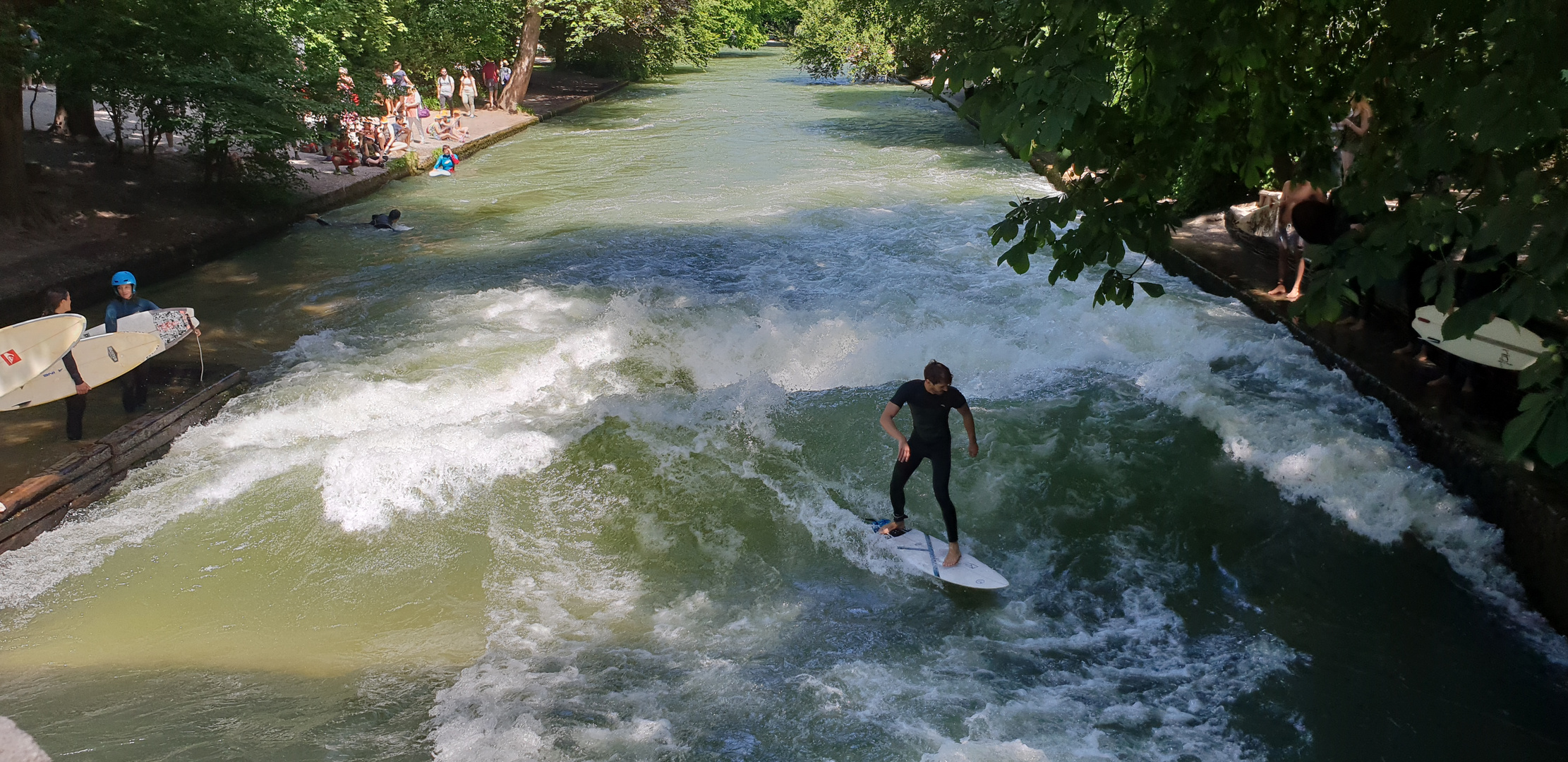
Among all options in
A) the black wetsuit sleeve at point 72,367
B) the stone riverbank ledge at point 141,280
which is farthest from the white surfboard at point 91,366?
the stone riverbank ledge at point 141,280

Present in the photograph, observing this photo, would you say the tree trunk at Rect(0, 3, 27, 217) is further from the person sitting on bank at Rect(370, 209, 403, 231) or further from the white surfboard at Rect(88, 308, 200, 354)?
the white surfboard at Rect(88, 308, 200, 354)

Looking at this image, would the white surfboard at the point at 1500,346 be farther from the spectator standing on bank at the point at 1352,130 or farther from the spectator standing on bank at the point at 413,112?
the spectator standing on bank at the point at 413,112

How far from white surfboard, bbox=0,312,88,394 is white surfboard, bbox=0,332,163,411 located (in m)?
0.06

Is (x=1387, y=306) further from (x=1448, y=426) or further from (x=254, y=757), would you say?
(x=254, y=757)

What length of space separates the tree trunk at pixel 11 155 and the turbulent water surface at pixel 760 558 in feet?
7.36

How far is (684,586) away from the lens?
7395mm

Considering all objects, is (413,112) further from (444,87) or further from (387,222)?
(387,222)

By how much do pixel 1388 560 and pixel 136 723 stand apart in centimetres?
815

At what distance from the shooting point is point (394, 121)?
80.5 ft

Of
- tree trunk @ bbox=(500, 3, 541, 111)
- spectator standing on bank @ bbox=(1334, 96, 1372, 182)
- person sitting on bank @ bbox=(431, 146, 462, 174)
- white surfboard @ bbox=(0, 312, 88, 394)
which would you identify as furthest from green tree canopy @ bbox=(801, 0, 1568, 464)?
tree trunk @ bbox=(500, 3, 541, 111)

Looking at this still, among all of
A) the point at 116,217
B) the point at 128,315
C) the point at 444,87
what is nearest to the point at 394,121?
the point at 444,87

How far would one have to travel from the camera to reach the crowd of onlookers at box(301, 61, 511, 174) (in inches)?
826

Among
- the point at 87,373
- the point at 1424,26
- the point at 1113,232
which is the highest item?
the point at 1424,26

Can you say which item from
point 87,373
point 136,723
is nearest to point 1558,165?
point 136,723
